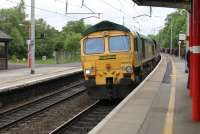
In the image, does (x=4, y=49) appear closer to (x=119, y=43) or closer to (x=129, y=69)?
(x=119, y=43)

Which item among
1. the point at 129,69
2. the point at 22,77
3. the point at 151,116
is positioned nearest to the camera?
the point at 151,116

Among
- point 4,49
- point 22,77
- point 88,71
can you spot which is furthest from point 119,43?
point 4,49

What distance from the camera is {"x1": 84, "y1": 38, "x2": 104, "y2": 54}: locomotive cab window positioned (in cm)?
1945

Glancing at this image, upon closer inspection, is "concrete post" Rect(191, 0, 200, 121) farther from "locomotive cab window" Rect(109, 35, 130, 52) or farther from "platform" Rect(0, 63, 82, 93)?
"platform" Rect(0, 63, 82, 93)

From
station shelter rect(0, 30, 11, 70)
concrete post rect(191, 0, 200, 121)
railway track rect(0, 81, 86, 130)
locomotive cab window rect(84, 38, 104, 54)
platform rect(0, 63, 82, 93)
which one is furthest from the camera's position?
station shelter rect(0, 30, 11, 70)

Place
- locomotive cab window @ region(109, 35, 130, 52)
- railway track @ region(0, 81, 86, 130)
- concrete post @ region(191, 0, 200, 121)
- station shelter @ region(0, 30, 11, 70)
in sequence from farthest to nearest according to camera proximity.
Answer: station shelter @ region(0, 30, 11, 70), locomotive cab window @ region(109, 35, 130, 52), railway track @ region(0, 81, 86, 130), concrete post @ region(191, 0, 200, 121)

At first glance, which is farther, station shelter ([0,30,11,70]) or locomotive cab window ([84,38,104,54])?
station shelter ([0,30,11,70])

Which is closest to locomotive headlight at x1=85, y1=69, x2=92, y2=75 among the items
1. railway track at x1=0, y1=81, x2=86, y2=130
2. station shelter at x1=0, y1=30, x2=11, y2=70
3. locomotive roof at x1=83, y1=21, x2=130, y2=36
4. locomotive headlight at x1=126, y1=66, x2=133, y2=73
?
locomotive headlight at x1=126, y1=66, x2=133, y2=73

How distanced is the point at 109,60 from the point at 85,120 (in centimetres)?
371

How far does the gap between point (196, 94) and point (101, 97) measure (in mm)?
8056

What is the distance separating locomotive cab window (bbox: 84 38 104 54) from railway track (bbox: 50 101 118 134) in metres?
2.13

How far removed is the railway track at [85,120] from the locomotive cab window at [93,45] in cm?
213

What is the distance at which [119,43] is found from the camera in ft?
63.4

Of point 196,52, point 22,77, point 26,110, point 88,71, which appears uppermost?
point 196,52
